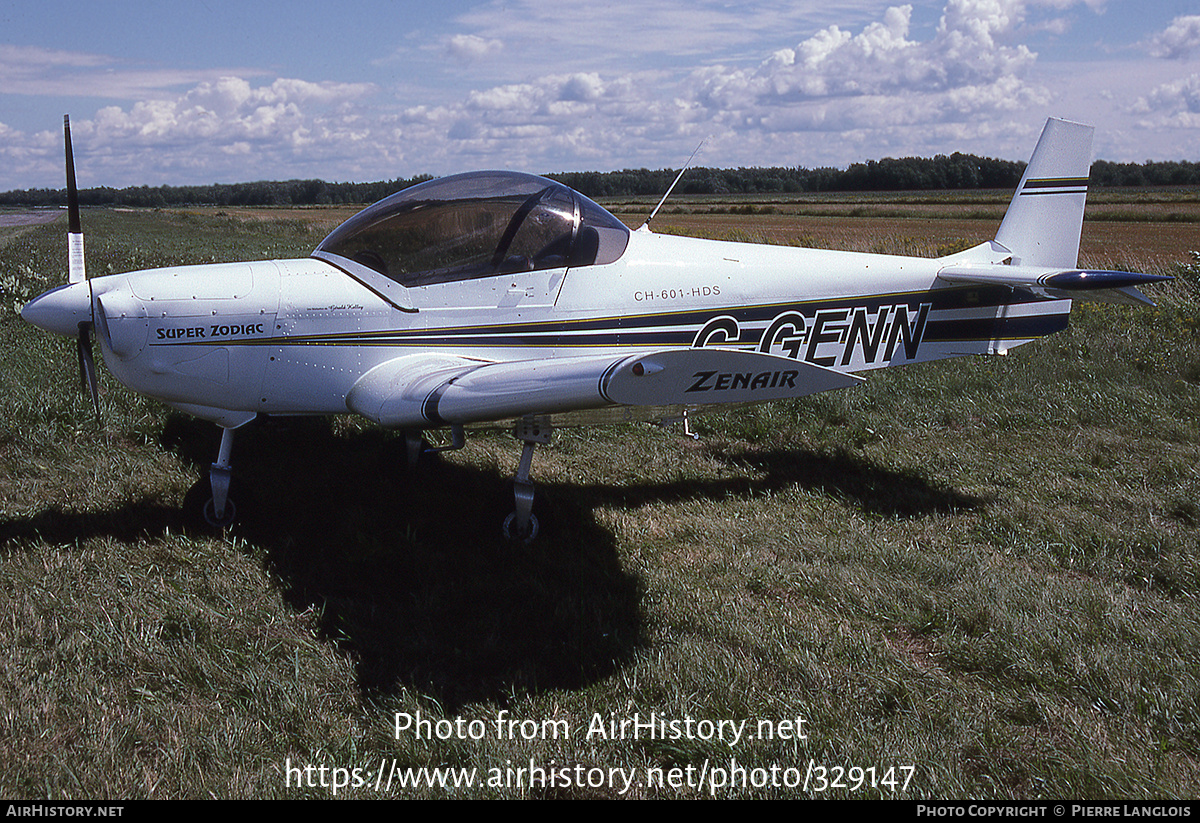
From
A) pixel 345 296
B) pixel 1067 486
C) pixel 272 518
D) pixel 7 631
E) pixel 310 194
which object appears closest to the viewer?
pixel 7 631

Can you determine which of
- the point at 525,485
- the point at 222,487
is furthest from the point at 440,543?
the point at 222,487

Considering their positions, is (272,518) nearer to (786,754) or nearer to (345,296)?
(345,296)

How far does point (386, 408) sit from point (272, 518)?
1.43m

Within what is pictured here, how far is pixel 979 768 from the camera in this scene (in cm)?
290

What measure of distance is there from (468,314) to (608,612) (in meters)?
2.02

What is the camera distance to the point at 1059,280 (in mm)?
5281

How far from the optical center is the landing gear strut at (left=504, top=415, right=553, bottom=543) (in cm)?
446

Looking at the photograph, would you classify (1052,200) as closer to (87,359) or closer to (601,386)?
(601,386)

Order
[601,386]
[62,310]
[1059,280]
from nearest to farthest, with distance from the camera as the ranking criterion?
[601,386], [62,310], [1059,280]

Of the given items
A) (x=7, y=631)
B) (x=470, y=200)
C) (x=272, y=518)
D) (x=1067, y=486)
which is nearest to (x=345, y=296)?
(x=470, y=200)

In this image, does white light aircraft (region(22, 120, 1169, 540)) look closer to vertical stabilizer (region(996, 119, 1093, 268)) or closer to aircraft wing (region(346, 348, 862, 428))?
aircraft wing (region(346, 348, 862, 428))

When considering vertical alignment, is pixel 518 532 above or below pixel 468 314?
below

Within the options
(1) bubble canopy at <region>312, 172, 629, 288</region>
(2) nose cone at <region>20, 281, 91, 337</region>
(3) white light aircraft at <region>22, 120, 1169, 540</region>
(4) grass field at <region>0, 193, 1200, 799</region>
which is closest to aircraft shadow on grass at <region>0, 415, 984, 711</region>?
(4) grass field at <region>0, 193, 1200, 799</region>

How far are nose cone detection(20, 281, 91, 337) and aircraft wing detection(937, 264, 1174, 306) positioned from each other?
19.2ft
